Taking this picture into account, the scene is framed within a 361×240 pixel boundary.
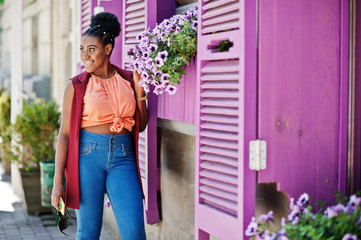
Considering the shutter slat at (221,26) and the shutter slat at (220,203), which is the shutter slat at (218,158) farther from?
the shutter slat at (221,26)

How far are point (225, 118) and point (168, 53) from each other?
3.04 ft

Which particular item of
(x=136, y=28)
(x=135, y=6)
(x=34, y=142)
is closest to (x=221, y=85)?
(x=136, y=28)

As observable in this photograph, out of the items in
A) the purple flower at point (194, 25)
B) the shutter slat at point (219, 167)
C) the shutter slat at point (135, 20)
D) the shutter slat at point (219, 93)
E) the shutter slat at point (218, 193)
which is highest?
the shutter slat at point (135, 20)

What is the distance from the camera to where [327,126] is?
10.7ft

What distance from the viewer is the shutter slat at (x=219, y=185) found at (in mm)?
3244

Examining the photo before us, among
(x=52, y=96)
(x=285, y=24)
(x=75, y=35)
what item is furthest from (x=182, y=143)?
(x=52, y=96)

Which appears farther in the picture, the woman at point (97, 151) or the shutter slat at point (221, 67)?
the woman at point (97, 151)

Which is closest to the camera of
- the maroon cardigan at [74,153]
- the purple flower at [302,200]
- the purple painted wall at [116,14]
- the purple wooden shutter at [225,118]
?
the purple flower at [302,200]

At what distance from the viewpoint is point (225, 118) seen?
3.30m

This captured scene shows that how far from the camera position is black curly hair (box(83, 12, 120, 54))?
13.0 feet

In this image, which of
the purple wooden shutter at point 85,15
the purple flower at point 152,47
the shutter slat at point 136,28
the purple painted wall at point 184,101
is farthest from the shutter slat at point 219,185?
the purple wooden shutter at point 85,15

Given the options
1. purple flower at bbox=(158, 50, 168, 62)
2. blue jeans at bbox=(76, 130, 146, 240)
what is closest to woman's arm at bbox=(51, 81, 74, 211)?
blue jeans at bbox=(76, 130, 146, 240)

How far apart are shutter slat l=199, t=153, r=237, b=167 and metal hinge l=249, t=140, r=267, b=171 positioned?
13cm

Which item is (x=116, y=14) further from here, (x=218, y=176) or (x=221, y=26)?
(x=218, y=176)
